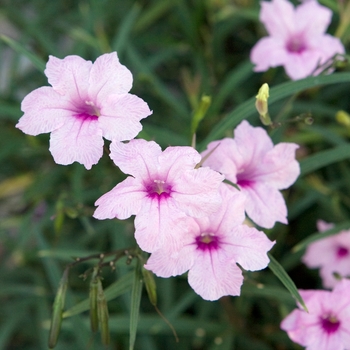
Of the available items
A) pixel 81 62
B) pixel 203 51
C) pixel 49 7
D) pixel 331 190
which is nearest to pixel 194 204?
pixel 81 62

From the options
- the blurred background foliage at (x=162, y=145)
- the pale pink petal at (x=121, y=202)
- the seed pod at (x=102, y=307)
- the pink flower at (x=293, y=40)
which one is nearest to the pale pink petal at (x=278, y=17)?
the pink flower at (x=293, y=40)

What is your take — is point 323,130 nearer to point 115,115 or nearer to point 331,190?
point 331,190

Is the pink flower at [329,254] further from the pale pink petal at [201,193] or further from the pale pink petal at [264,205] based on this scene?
the pale pink petal at [201,193]

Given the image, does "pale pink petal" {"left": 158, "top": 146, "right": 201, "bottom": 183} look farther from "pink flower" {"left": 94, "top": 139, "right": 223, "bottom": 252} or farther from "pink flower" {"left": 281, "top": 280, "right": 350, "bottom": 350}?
"pink flower" {"left": 281, "top": 280, "right": 350, "bottom": 350}

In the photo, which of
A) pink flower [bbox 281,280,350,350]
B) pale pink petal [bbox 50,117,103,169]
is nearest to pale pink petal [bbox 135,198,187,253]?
pale pink petal [bbox 50,117,103,169]

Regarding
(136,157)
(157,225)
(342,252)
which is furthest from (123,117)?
(342,252)

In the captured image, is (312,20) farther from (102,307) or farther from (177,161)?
(102,307)
